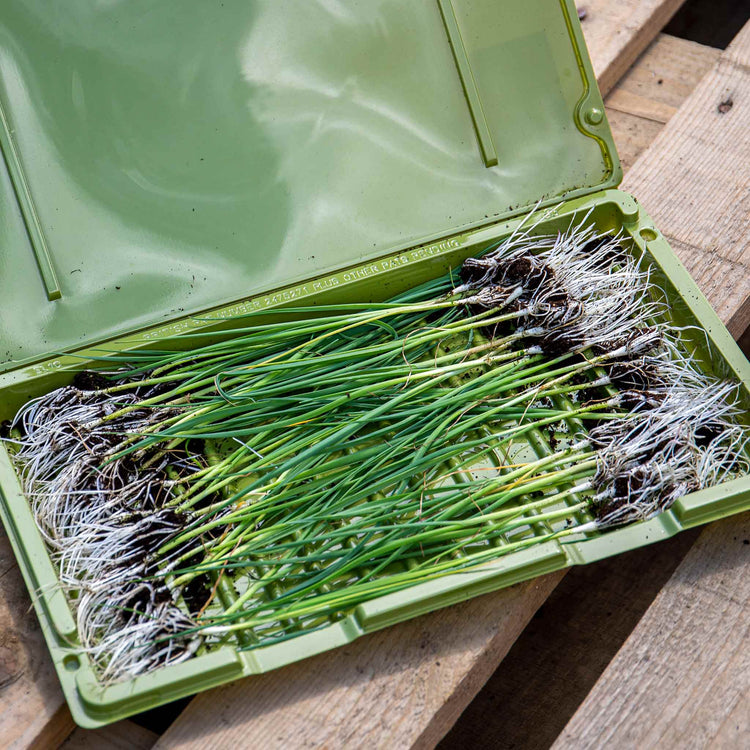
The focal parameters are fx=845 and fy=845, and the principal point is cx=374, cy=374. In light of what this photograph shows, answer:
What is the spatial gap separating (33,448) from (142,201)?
0.50 metres

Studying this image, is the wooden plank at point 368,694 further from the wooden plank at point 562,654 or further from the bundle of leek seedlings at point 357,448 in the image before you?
the wooden plank at point 562,654

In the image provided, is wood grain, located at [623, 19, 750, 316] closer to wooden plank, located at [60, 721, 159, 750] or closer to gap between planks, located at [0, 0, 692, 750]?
gap between planks, located at [0, 0, 692, 750]

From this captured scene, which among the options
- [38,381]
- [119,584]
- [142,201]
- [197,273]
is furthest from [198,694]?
[142,201]

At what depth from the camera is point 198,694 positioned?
129 cm

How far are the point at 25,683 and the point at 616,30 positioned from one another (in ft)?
6.42

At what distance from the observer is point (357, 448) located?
1549 millimetres

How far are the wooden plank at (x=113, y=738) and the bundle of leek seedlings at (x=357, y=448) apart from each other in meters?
0.16

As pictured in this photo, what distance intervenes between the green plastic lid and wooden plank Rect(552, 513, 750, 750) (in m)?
0.79

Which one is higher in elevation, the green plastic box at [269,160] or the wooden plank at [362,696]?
the green plastic box at [269,160]

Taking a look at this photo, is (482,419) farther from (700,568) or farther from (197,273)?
(197,273)

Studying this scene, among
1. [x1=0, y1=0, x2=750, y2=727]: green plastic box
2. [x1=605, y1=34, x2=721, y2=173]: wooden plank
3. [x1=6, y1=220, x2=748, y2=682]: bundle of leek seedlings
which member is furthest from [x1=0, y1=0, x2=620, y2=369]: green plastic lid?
[x1=605, y1=34, x2=721, y2=173]: wooden plank

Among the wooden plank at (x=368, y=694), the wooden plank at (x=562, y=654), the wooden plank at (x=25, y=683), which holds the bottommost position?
the wooden plank at (x=562, y=654)

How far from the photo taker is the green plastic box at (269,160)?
5.12ft

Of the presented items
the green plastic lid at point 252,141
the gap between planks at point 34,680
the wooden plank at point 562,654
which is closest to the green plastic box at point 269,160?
the green plastic lid at point 252,141
